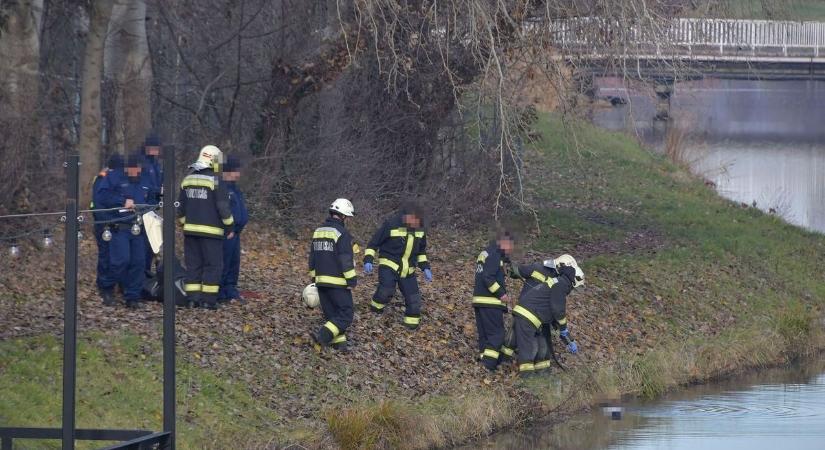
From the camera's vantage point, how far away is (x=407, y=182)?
884 inches

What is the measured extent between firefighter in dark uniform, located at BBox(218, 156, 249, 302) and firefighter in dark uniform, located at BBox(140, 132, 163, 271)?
2.55ft

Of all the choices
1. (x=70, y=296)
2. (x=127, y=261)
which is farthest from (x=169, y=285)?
(x=127, y=261)

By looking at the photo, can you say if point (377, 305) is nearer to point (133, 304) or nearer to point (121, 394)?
point (133, 304)

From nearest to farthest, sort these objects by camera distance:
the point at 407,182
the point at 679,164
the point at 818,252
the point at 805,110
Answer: the point at 407,182
the point at 818,252
the point at 679,164
the point at 805,110

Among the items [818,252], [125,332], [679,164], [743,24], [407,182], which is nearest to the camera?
[125,332]

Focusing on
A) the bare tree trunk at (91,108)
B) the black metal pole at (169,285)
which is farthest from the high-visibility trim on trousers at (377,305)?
the black metal pole at (169,285)

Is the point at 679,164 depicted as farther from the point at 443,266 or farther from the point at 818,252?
the point at 443,266

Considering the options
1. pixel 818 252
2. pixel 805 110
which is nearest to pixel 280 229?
pixel 818 252

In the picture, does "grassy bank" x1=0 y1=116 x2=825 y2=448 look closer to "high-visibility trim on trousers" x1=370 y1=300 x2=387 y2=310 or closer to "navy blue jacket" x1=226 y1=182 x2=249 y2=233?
"high-visibility trim on trousers" x1=370 y1=300 x2=387 y2=310

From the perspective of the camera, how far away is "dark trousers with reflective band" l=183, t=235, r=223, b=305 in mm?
13820

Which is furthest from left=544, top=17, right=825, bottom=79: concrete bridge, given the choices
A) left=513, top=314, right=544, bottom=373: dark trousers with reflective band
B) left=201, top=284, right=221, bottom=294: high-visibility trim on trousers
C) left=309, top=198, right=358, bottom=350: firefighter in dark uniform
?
left=201, top=284, right=221, bottom=294: high-visibility trim on trousers

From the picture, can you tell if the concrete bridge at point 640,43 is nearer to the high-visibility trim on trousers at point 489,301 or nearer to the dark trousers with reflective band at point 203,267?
the high-visibility trim on trousers at point 489,301

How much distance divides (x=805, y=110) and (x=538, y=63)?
46.4 metres

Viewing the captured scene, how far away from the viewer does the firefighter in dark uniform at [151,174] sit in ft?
45.6
